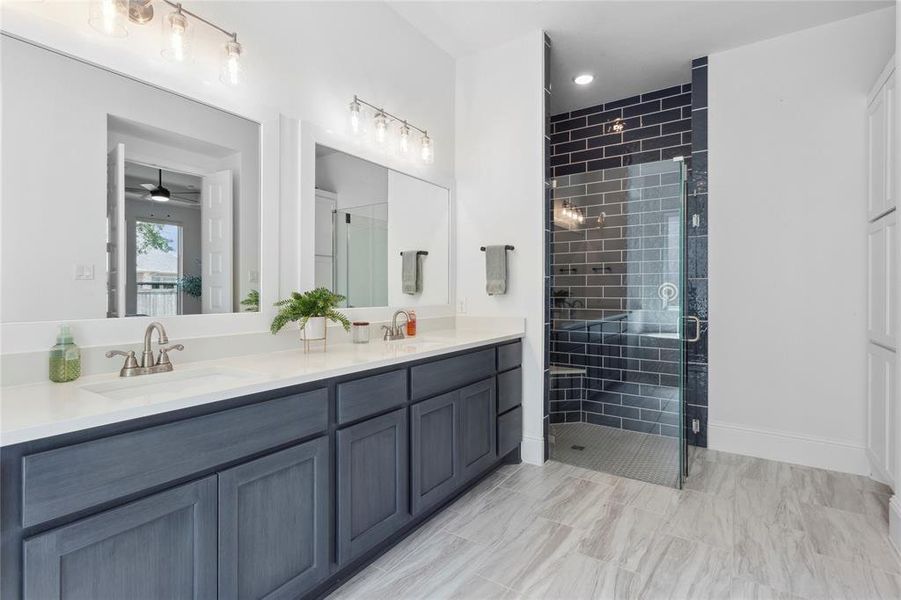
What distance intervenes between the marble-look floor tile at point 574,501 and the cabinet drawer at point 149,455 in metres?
1.44

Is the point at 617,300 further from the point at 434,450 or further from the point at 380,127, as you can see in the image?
the point at 380,127

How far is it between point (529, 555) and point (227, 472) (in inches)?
52.3

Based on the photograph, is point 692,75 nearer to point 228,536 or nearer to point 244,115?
point 244,115

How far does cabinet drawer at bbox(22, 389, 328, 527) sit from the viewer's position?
3.31 ft

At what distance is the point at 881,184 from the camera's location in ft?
8.54

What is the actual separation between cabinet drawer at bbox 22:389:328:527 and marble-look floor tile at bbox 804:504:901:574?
A: 2.31 metres

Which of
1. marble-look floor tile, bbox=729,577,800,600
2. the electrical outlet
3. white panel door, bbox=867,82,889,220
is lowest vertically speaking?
marble-look floor tile, bbox=729,577,800,600

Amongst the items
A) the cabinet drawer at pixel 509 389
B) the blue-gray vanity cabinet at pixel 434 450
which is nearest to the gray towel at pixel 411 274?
the cabinet drawer at pixel 509 389

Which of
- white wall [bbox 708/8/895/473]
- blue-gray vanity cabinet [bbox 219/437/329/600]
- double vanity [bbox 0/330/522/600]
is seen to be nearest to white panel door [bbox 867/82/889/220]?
white wall [bbox 708/8/895/473]

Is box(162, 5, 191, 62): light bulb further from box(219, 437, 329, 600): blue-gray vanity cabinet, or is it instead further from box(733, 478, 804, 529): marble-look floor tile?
box(733, 478, 804, 529): marble-look floor tile

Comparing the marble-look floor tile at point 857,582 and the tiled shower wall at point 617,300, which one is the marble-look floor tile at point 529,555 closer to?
the marble-look floor tile at point 857,582

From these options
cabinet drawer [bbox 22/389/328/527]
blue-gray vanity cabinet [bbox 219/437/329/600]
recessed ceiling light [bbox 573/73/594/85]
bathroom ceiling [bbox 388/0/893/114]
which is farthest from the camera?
recessed ceiling light [bbox 573/73/594/85]

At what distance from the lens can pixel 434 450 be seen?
7.25 ft

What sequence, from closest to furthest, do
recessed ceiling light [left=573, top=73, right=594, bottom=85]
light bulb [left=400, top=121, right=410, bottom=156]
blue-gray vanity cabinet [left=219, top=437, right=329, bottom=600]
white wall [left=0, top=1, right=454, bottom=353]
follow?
blue-gray vanity cabinet [left=219, top=437, right=329, bottom=600] → white wall [left=0, top=1, right=454, bottom=353] → light bulb [left=400, top=121, right=410, bottom=156] → recessed ceiling light [left=573, top=73, right=594, bottom=85]
